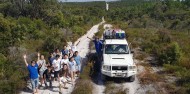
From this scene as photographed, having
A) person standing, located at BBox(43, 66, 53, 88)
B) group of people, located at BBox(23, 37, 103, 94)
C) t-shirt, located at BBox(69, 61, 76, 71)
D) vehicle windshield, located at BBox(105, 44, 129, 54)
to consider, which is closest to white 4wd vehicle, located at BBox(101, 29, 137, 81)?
vehicle windshield, located at BBox(105, 44, 129, 54)

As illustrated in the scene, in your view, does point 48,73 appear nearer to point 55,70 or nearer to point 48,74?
point 48,74

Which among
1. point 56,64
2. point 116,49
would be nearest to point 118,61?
point 116,49

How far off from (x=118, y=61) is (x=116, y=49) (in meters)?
1.39

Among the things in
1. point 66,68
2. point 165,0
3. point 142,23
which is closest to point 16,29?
point 66,68

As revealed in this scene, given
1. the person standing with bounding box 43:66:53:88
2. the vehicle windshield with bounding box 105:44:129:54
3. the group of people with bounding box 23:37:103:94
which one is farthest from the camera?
the vehicle windshield with bounding box 105:44:129:54

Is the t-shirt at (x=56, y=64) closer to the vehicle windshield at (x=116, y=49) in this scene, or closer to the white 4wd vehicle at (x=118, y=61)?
the white 4wd vehicle at (x=118, y=61)

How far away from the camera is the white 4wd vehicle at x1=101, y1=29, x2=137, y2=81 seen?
48.3ft

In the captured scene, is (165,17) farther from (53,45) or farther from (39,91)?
(39,91)

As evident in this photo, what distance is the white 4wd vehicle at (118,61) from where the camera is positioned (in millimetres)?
14734

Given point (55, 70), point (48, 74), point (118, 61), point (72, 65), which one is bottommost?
point (48, 74)

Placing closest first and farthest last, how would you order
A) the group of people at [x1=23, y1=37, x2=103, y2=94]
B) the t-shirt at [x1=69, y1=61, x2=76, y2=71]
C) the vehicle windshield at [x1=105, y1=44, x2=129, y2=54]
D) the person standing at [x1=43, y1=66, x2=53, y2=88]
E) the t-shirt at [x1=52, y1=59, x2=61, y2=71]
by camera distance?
the group of people at [x1=23, y1=37, x2=103, y2=94], the person standing at [x1=43, y1=66, x2=53, y2=88], the t-shirt at [x1=52, y1=59, x2=61, y2=71], the t-shirt at [x1=69, y1=61, x2=76, y2=71], the vehicle windshield at [x1=105, y1=44, x2=129, y2=54]

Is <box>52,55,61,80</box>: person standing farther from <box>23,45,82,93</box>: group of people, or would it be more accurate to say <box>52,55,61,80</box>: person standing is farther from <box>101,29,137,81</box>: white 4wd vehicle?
<box>101,29,137,81</box>: white 4wd vehicle

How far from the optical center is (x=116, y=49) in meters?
16.3

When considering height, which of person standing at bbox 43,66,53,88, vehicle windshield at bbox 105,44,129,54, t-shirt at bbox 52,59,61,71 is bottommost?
person standing at bbox 43,66,53,88
